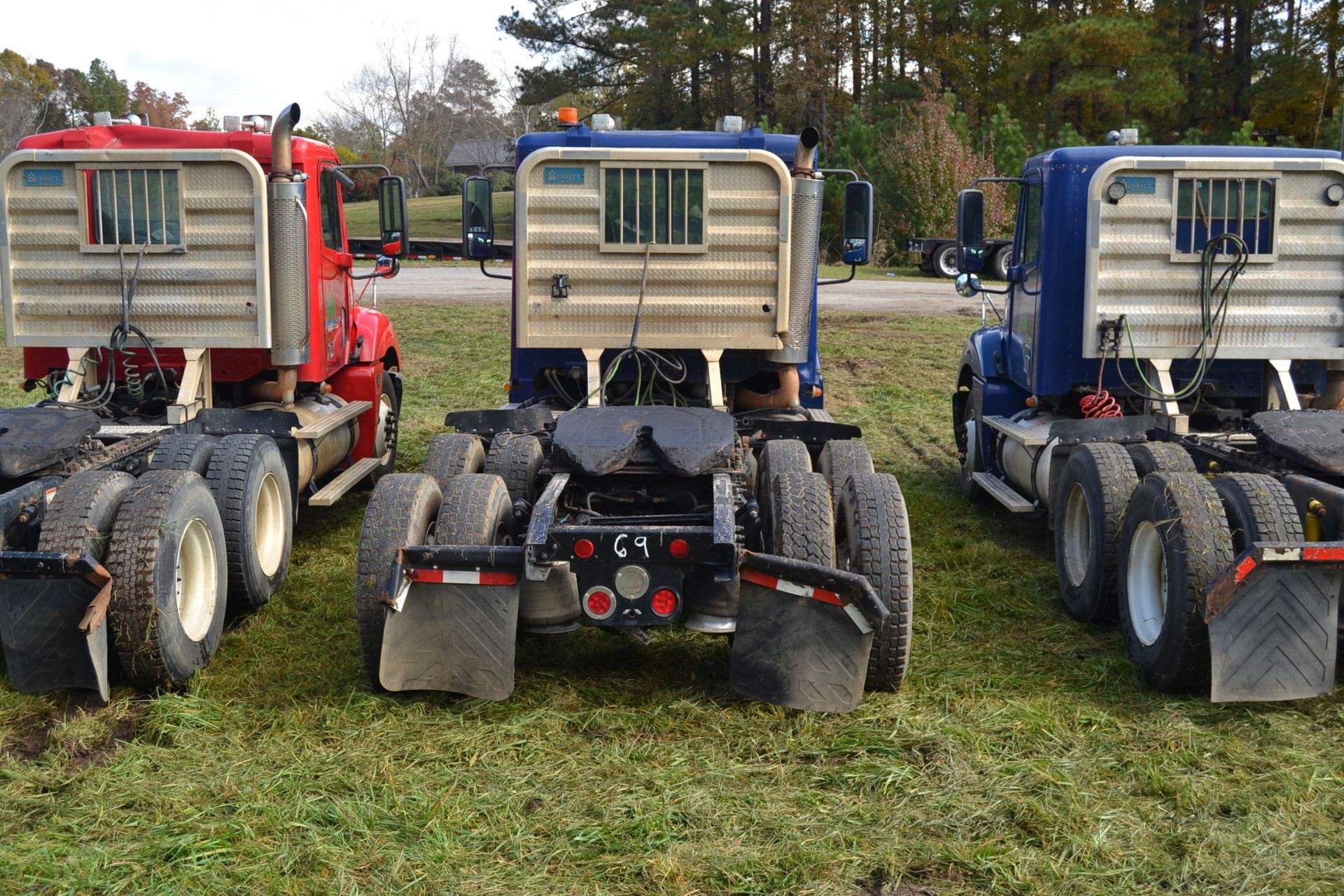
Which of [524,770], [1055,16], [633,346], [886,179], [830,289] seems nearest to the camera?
[524,770]

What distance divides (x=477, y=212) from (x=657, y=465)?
277 centimetres

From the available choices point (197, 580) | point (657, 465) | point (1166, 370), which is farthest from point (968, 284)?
point (197, 580)

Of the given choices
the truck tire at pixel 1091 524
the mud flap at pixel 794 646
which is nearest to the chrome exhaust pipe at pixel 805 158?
the truck tire at pixel 1091 524

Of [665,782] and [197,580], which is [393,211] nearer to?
[197,580]

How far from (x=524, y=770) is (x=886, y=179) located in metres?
30.9

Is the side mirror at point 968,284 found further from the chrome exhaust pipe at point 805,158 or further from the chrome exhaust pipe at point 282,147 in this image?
the chrome exhaust pipe at point 282,147

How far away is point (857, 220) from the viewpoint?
781 centimetres

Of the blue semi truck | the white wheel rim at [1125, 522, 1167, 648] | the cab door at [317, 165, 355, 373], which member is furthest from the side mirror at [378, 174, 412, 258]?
the white wheel rim at [1125, 522, 1167, 648]

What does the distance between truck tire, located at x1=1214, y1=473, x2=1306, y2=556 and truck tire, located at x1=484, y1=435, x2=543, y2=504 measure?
3055mm

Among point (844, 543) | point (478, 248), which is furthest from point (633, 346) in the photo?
point (844, 543)

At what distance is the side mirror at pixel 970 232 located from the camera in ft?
28.6

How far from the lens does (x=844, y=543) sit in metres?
5.75

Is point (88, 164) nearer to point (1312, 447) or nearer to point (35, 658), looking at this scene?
point (35, 658)

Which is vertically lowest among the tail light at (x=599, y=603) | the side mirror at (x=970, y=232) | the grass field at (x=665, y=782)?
the grass field at (x=665, y=782)
